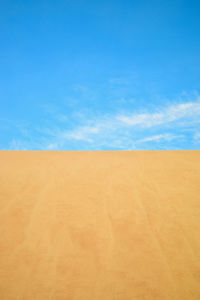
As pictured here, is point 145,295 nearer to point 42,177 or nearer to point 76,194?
point 76,194

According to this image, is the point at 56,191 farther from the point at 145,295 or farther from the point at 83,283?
the point at 145,295

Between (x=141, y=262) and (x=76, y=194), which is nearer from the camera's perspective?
(x=141, y=262)

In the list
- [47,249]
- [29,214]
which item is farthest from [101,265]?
[29,214]

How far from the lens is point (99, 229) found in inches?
208

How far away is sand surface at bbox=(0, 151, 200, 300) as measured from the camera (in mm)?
4184

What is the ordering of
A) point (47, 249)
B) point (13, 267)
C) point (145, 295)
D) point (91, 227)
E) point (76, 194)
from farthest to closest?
point (76, 194)
point (91, 227)
point (47, 249)
point (13, 267)
point (145, 295)

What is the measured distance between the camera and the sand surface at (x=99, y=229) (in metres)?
4.18

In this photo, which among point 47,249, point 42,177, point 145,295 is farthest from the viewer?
point 42,177

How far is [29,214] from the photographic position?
5590mm

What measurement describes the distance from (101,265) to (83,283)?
47cm

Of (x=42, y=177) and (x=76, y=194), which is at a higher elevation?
(x=42, y=177)

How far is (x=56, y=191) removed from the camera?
6.36 meters

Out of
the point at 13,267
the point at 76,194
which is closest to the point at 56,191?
the point at 76,194

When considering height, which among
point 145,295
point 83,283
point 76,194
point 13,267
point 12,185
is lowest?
point 145,295
